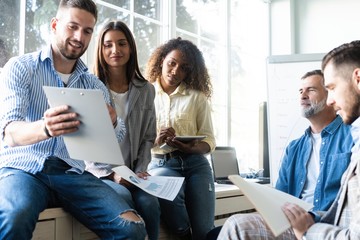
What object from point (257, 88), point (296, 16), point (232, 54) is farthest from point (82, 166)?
point (296, 16)

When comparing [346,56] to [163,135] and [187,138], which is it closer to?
[187,138]

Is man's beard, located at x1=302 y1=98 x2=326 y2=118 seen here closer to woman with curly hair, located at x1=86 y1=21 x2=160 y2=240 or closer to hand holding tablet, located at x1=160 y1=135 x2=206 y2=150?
hand holding tablet, located at x1=160 y1=135 x2=206 y2=150

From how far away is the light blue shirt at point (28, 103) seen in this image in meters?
1.73

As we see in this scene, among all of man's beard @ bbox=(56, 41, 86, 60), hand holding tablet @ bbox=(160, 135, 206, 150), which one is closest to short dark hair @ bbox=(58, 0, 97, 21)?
man's beard @ bbox=(56, 41, 86, 60)

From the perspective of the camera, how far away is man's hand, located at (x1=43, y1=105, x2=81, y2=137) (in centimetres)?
150

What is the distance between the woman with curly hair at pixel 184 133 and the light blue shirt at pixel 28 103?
0.65m

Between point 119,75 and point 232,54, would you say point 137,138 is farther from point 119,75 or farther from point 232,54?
point 232,54

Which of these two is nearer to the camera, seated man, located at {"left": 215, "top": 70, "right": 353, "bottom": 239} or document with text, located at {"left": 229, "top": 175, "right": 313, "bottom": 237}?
document with text, located at {"left": 229, "top": 175, "right": 313, "bottom": 237}

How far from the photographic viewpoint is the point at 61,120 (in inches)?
59.1

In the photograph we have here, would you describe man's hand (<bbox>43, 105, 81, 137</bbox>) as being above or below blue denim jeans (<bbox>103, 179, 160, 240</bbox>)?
above

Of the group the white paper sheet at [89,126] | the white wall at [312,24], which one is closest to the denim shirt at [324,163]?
the white paper sheet at [89,126]

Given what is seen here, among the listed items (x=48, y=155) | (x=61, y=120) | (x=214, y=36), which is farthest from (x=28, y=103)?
(x=214, y=36)

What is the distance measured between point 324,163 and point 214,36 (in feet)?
8.10

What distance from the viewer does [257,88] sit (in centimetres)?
513
